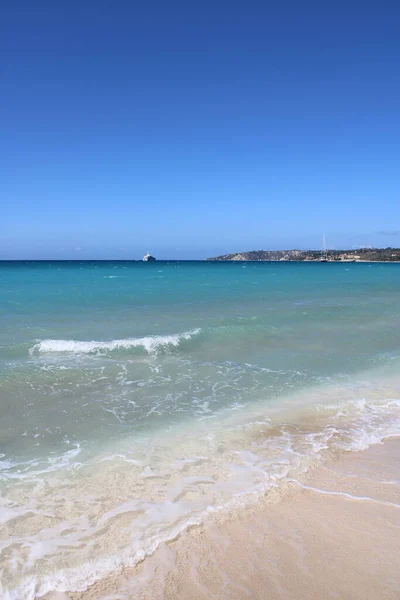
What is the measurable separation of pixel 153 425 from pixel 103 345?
6810 millimetres

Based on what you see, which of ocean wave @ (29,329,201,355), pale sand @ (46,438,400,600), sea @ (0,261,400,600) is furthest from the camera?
ocean wave @ (29,329,201,355)

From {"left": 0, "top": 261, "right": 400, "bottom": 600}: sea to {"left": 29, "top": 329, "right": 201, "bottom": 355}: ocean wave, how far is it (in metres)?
0.07

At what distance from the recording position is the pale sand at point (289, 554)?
3.71 metres

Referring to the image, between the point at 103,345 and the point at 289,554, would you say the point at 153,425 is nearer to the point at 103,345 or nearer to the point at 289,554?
the point at 289,554

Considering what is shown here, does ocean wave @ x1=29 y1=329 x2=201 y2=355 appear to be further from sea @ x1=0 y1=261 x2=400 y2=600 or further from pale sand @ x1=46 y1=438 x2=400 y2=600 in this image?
pale sand @ x1=46 y1=438 x2=400 y2=600

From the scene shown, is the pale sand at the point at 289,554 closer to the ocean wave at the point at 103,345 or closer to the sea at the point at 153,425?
the sea at the point at 153,425

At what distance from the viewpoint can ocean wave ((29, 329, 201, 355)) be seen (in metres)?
13.5

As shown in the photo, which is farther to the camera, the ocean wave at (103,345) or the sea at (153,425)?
the ocean wave at (103,345)

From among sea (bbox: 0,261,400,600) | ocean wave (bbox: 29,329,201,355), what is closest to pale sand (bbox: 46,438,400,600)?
sea (bbox: 0,261,400,600)

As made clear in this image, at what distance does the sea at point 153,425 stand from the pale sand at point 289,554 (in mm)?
256

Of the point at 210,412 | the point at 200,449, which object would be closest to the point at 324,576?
the point at 200,449

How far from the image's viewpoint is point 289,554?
4.19 meters

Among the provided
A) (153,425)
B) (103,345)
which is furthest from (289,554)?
(103,345)

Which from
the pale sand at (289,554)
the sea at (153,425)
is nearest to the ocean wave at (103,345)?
the sea at (153,425)
